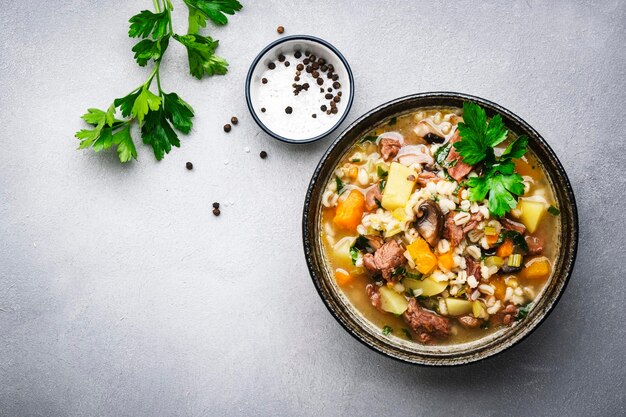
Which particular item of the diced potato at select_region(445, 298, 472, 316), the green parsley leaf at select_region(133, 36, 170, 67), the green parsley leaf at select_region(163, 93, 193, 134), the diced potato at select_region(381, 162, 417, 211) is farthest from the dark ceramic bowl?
the green parsley leaf at select_region(133, 36, 170, 67)

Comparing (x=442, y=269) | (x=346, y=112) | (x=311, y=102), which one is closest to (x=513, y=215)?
(x=442, y=269)

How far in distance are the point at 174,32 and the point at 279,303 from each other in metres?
2.15

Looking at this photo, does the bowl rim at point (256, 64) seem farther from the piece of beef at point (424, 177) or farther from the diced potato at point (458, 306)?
the diced potato at point (458, 306)

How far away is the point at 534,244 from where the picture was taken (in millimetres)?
3492

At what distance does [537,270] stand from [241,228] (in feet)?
6.65

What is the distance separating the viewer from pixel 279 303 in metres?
4.04

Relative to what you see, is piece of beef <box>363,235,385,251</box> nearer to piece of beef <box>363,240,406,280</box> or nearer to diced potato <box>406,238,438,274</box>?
piece of beef <box>363,240,406,280</box>

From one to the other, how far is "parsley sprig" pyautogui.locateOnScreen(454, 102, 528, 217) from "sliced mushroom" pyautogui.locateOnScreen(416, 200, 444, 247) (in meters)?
0.24

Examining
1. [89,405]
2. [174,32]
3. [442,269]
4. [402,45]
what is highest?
[402,45]

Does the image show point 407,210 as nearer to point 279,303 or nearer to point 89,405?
point 279,303

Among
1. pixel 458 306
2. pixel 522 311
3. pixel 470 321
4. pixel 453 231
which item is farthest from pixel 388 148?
pixel 522 311

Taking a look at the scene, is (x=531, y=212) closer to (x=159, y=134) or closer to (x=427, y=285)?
(x=427, y=285)

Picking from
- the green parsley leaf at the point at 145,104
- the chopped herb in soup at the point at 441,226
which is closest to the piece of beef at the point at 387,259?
the chopped herb in soup at the point at 441,226

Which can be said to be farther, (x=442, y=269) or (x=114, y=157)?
(x=114, y=157)
